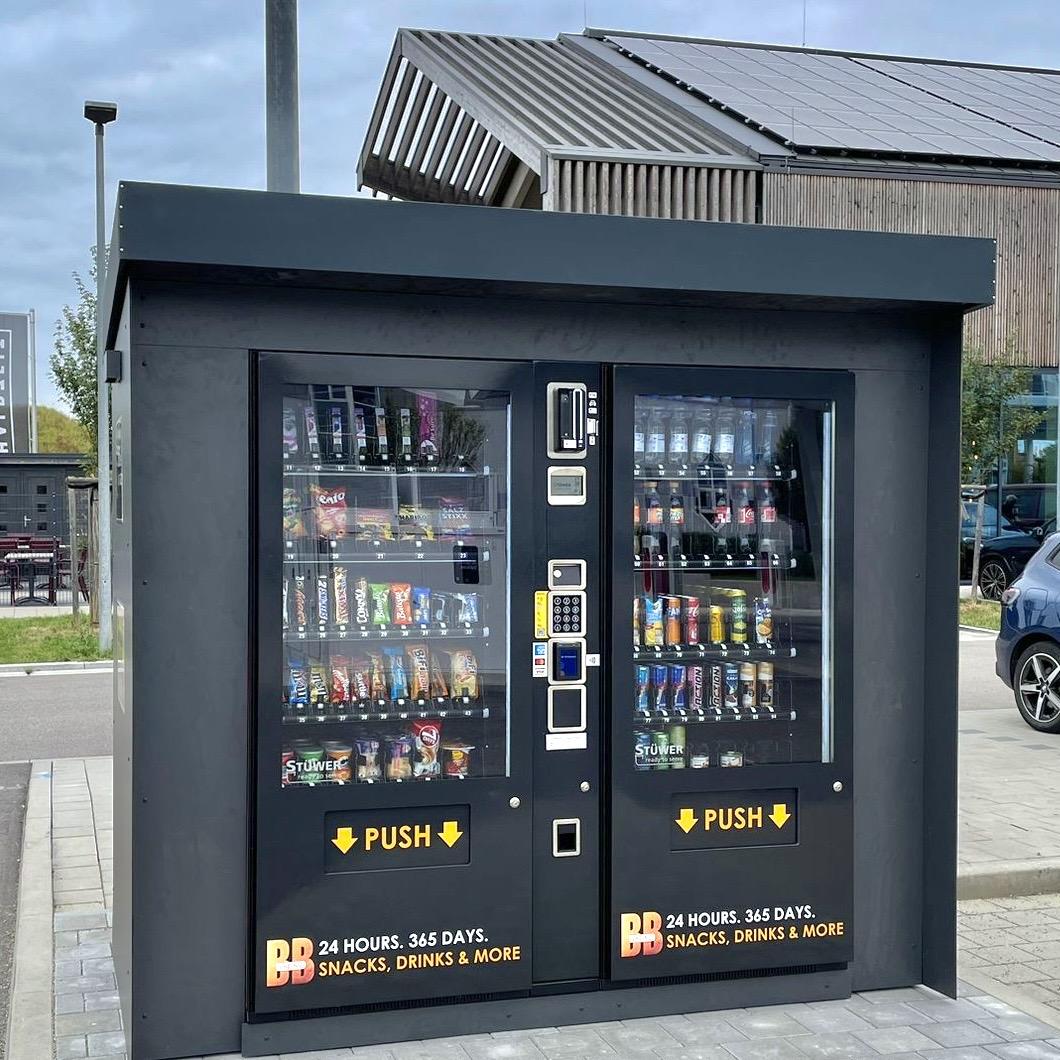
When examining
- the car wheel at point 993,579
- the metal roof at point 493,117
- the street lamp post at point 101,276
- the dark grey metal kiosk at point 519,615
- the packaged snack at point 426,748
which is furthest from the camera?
the car wheel at point 993,579

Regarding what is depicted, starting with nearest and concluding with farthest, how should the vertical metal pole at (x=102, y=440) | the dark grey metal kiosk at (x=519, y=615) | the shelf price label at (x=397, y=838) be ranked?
the dark grey metal kiosk at (x=519, y=615) → the shelf price label at (x=397, y=838) → the vertical metal pole at (x=102, y=440)

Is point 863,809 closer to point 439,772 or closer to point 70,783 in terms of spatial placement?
point 439,772

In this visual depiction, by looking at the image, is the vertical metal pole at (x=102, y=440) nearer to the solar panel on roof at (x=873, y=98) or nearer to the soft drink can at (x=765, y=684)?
the solar panel on roof at (x=873, y=98)

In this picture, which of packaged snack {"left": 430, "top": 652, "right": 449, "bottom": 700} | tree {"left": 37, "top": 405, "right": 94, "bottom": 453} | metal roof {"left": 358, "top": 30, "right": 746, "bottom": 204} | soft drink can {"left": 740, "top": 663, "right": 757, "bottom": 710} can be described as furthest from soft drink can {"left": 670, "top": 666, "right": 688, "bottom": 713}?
tree {"left": 37, "top": 405, "right": 94, "bottom": 453}

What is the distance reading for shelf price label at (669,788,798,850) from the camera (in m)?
5.05

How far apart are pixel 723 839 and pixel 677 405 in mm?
1644

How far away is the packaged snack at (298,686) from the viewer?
4.83m

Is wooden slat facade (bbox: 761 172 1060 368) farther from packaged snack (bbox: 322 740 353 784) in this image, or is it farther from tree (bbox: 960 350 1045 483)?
packaged snack (bbox: 322 740 353 784)

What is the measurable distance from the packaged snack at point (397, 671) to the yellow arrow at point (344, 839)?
1.73ft

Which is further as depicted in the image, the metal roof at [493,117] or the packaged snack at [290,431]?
the metal roof at [493,117]

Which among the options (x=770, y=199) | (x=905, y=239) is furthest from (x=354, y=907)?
(x=770, y=199)

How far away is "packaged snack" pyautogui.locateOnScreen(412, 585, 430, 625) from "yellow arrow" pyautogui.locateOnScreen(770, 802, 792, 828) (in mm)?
1500

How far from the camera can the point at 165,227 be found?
4.27 m

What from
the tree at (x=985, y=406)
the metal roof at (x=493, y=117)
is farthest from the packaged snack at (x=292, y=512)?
the tree at (x=985, y=406)
